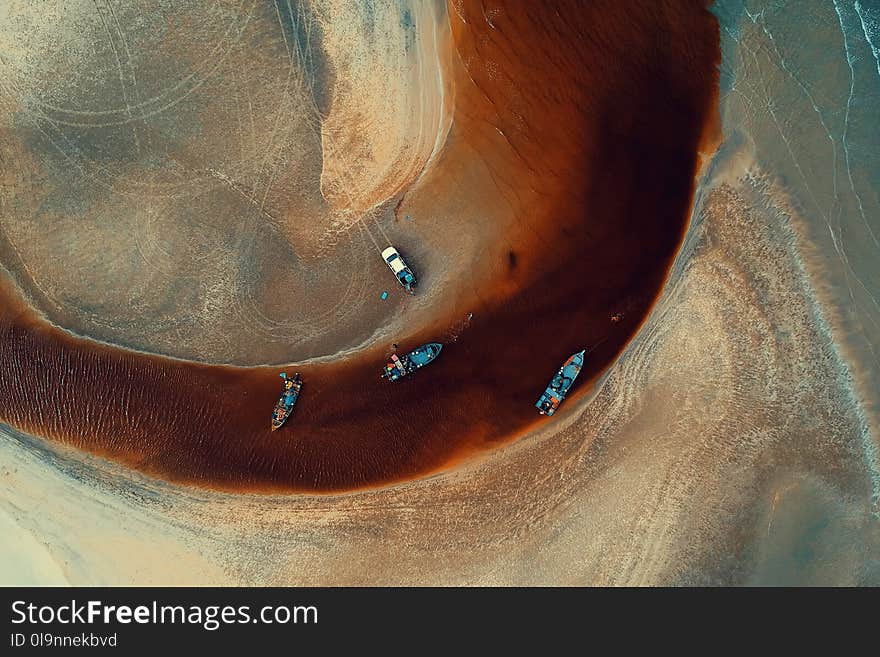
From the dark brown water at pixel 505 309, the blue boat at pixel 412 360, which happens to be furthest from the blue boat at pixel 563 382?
the blue boat at pixel 412 360

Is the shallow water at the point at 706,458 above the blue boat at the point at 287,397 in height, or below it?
below

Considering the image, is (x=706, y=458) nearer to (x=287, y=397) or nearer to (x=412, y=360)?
(x=412, y=360)

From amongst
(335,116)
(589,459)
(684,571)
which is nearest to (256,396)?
(335,116)

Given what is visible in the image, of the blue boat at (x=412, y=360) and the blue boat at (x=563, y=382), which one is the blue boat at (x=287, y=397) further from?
the blue boat at (x=563, y=382)

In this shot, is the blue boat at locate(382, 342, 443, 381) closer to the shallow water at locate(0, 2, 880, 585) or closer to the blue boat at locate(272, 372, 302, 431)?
the blue boat at locate(272, 372, 302, 431)

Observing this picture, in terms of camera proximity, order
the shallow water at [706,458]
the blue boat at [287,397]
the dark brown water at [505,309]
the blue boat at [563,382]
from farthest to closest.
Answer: the blue boat at [287,397]
the blue boat at [563,382]
the dark brown water at [505,309]
the shallow water at [706,458]

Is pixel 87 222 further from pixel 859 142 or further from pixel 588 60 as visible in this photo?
pixel 859 142
